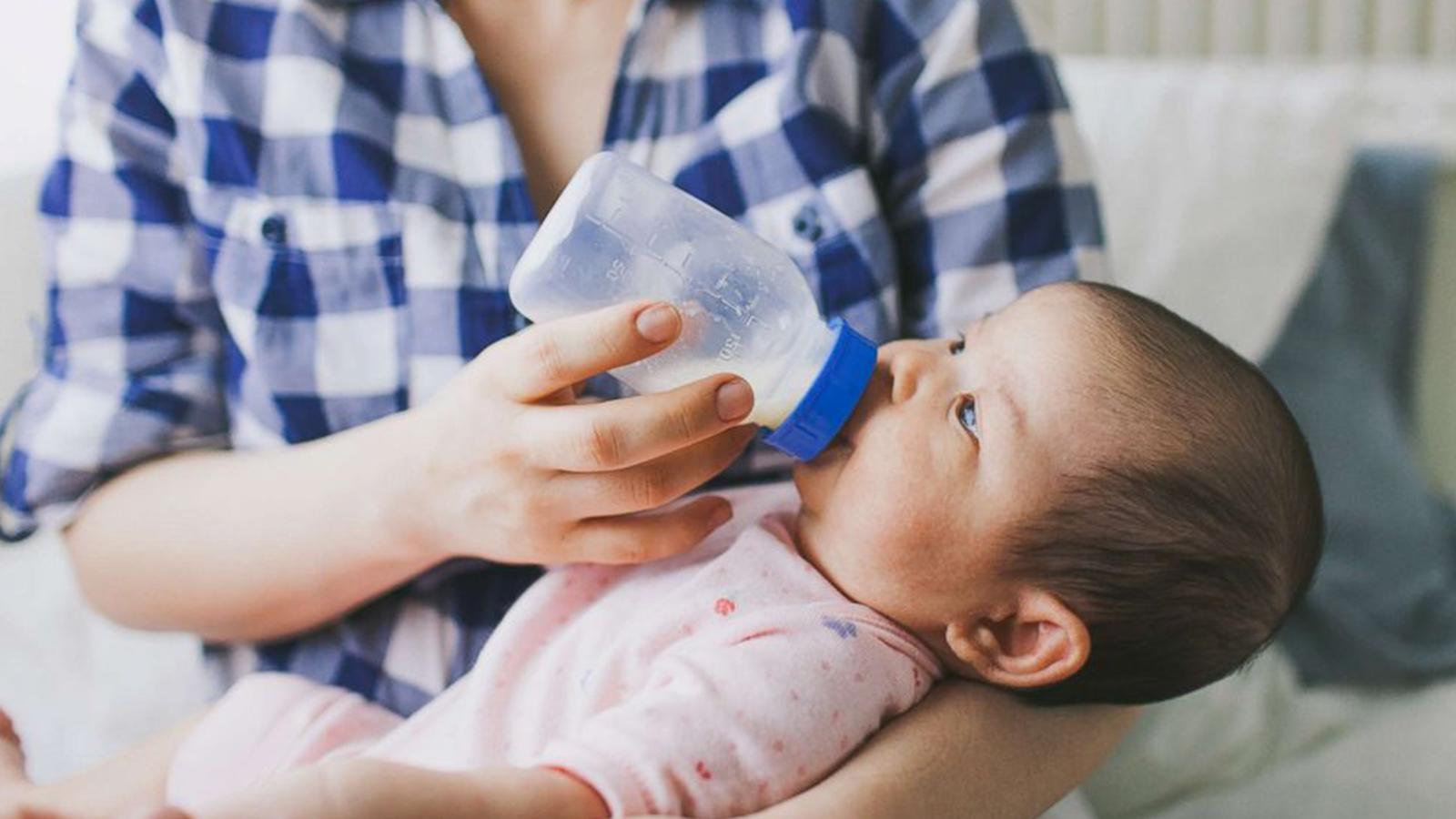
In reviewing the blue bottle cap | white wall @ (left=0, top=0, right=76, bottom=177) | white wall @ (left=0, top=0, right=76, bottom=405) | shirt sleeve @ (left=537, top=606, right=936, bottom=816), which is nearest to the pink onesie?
shirt sleeve @ (left=537, top=606, right=936, bottom=816)

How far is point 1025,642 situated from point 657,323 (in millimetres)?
328

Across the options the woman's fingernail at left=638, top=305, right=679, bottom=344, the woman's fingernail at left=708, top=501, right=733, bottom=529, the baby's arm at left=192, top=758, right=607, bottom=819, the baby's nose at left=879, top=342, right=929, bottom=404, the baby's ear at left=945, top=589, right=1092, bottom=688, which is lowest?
the baby's ear at left=945, top=589, right=1092, bottom=688

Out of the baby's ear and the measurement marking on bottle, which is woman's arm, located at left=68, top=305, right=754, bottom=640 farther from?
the baby's ear

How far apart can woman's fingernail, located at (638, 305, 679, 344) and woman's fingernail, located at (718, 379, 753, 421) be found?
0.15 ft

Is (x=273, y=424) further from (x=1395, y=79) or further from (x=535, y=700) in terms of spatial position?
(x=1395, y=79)

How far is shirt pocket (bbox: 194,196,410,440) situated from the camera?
3.54 feet

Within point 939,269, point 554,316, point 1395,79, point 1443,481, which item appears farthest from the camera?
point 1395,79

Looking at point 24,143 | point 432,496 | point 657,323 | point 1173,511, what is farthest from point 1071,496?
point 24,143

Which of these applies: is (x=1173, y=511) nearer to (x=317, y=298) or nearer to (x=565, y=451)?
(x=565, y=451)

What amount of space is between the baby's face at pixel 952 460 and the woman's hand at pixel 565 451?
8cm

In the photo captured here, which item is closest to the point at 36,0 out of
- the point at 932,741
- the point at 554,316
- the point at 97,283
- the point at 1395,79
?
the point at 97,283

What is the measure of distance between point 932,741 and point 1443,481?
125 cm

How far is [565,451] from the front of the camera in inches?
33.4

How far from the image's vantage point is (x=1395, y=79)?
205cm
